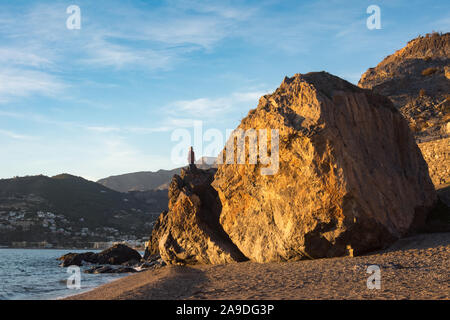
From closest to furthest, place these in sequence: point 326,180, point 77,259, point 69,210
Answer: point 326,180
point 77,259
point 69,210

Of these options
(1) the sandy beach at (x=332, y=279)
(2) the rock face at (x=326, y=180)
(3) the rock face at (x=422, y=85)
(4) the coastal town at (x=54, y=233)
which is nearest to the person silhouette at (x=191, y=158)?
(2) the rock face at (x=326, y=180)

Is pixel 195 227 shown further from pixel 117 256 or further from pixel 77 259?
pixel 77 259

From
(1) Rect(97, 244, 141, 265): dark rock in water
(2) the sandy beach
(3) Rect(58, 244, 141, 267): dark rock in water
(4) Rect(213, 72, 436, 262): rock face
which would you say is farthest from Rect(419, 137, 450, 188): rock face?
(1) Rect(97, 244, 141, 265): dark rock in water

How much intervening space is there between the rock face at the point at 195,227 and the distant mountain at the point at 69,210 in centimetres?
6065

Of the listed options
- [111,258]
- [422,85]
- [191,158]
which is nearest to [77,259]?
[111,258]

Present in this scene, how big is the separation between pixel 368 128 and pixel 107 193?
105 metres

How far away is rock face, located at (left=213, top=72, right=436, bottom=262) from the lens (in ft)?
43.4

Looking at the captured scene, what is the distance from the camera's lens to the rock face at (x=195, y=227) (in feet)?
57.9

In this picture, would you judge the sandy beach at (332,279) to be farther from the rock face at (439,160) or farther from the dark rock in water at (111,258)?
the dark rock in water at (111,258)

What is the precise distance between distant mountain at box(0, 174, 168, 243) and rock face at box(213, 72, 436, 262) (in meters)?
67.3

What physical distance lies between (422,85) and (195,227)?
128ft

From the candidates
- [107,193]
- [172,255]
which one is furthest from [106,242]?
[172,255]

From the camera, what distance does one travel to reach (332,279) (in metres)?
9.91
